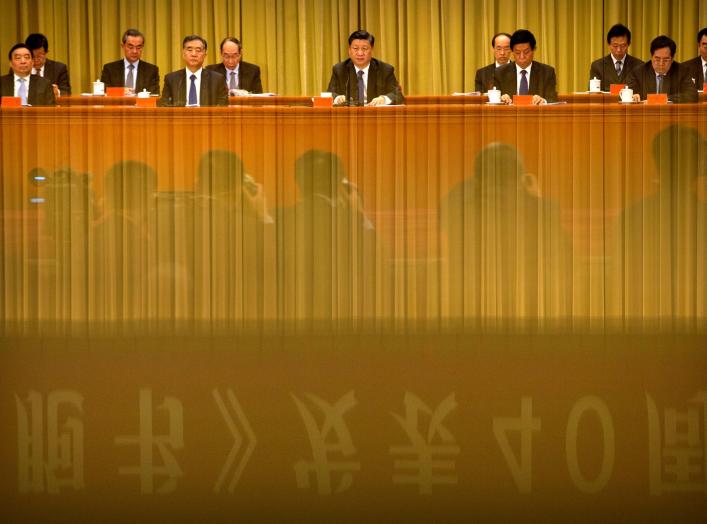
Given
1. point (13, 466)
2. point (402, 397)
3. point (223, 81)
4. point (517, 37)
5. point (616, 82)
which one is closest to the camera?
point (13, 466)

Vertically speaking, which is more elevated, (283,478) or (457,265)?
(457,265)

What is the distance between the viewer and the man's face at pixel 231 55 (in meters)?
5.24

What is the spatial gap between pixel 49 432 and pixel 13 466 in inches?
5.3

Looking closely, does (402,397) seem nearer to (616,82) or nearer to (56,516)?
(56,516)

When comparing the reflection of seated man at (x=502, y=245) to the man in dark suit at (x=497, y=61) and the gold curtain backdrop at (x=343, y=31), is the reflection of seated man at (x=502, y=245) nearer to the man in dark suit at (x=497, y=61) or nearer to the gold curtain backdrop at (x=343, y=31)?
the man in dark suit at (x=497, y=61)

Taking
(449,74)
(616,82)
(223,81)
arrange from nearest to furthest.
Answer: (223,81) → (616,82) → (449,74)

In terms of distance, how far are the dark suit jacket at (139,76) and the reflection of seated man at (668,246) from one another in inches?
115

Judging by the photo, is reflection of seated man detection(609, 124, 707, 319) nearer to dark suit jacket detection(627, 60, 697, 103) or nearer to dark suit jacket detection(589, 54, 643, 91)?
dark suit jacket detection(627, 60, 697, 103)

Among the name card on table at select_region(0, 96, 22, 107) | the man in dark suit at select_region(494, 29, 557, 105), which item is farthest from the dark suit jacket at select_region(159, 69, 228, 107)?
the man in dark suit at select_region(494, 29, 557, 105)

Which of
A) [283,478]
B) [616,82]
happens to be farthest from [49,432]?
[616,82]

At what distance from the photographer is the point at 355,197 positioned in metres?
3.44

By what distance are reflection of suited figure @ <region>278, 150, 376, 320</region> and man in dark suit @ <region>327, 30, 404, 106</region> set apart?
1096 mm

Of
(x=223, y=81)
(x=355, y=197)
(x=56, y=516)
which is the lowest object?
(x=56, y=516)

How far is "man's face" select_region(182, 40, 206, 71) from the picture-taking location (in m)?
4.64
